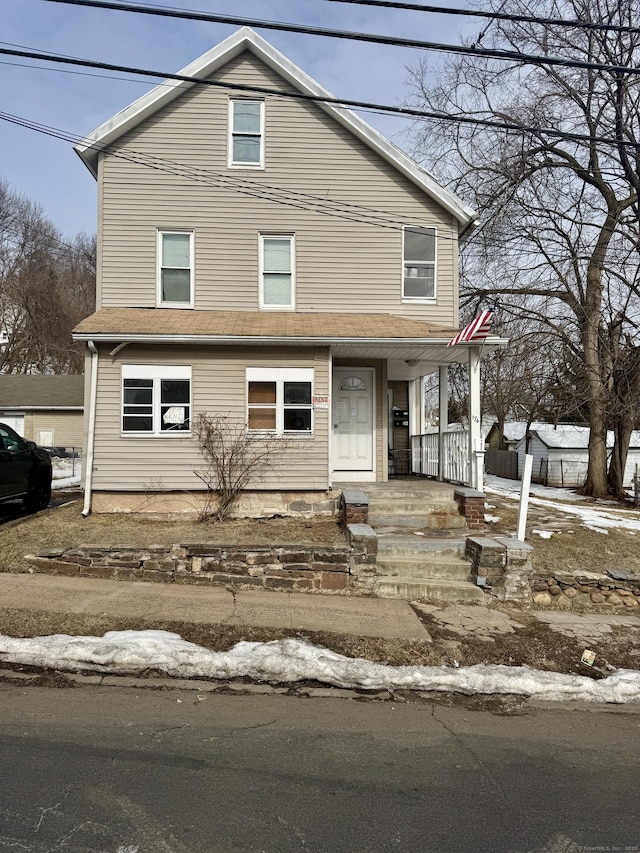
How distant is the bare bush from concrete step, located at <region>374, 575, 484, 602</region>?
12.7 ft

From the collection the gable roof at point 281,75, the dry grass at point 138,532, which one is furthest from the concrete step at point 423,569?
the gable roof at point 281,75

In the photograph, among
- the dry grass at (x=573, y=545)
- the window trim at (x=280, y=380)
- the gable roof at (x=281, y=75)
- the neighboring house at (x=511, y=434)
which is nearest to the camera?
the dry grass at (x=573, y=545)

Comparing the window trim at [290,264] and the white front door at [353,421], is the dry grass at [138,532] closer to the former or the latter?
the white front door at [353,421]

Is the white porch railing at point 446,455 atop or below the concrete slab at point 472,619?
atop

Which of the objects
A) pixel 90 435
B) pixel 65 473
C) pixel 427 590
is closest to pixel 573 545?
pixel 427 590

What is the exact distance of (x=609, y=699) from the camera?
4.89m

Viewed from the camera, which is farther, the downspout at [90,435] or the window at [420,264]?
the window at [420,264]

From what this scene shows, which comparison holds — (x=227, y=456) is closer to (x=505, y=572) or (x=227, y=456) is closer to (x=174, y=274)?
(x=174, y=274)

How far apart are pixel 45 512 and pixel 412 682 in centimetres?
841

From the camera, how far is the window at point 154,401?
35.1 feet

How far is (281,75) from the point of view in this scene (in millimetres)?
12227

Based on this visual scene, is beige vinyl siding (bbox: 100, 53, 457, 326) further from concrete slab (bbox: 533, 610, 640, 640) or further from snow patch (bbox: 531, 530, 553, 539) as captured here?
concrete slab (bbox: 533, 610, 640, 640)

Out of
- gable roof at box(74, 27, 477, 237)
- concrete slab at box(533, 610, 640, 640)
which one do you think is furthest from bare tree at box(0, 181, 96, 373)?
concrete slab at box(533, 610, 640, 640)

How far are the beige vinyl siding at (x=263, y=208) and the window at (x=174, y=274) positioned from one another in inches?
6.5
